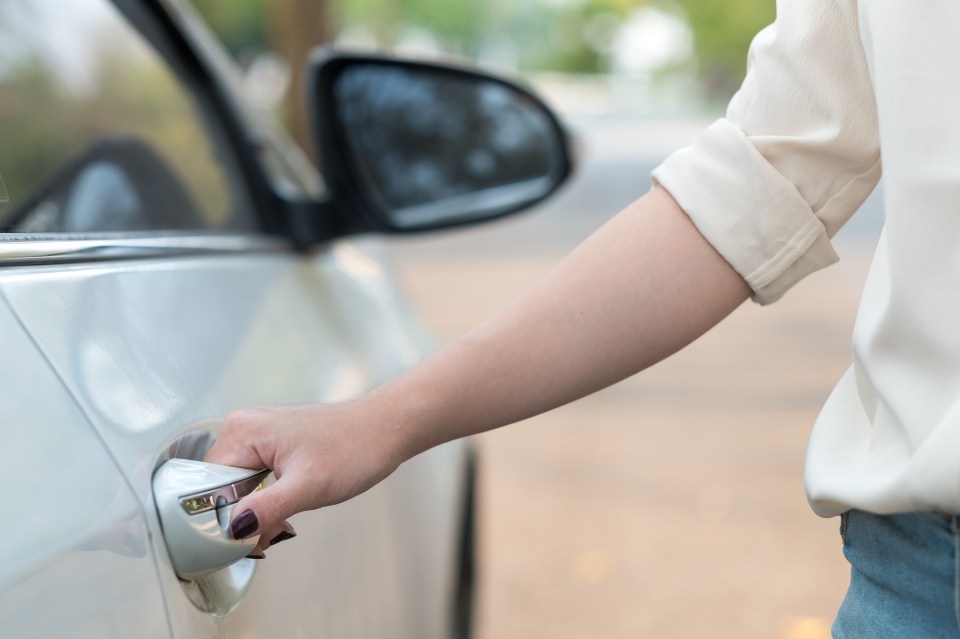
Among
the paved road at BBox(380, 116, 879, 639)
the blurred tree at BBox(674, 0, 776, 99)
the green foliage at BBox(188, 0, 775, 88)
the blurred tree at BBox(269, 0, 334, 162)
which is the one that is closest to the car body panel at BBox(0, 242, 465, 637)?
the paved road at BBox(380, 116, 879, 639)

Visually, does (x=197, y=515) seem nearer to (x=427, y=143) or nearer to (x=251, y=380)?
(x=251, y=380)

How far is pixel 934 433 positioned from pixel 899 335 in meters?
0.11

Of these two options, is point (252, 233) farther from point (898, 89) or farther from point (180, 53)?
point (898, 89)

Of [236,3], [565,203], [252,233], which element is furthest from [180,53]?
[236,3]

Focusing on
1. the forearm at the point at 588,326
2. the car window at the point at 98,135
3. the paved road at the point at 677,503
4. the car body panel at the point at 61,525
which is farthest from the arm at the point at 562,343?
the paved road at the point at 677,503

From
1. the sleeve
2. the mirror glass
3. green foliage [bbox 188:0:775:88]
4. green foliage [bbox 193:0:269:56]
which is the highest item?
the sleeve

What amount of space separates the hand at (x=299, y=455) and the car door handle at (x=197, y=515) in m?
0.02

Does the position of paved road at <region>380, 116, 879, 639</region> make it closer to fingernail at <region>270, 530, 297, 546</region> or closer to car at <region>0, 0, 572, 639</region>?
car at <region>0, 0, 572, 639</region>

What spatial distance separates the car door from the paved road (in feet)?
Result: 3.41

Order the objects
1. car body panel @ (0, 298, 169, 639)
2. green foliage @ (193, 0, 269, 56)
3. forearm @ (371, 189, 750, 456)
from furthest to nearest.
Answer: green foliage @ (193, 0, 269, 56)
forearm @ (371, 189, 750, 456)
car body panel @ (0, 298, 169, 639)

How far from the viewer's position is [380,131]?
2377 mm

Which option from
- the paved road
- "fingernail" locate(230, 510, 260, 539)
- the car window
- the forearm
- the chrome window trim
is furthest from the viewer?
the paved road

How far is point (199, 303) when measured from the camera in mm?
1416

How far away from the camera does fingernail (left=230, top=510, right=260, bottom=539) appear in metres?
1.01
